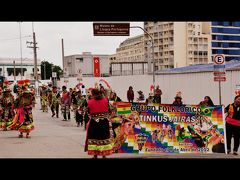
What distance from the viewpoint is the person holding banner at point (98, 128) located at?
1026 cm

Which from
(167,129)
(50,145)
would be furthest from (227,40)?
(167,129)

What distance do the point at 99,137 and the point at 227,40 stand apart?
11898cm

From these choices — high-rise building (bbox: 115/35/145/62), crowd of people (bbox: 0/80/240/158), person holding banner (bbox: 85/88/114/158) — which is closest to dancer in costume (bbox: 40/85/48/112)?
crowd of people (bbox: 0/80/240/158)

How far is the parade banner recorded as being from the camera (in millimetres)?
11227

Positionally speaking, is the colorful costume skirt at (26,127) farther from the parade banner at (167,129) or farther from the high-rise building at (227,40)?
the high-rise building at (227,40)

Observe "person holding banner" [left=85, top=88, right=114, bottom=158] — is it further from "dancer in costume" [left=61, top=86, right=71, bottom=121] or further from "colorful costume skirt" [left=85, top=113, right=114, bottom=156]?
"dancer in costume" [left=61, top=86, right=71, bottom=121]

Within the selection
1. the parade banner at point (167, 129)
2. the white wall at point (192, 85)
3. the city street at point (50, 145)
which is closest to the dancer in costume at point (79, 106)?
the city street at point (50, 145)

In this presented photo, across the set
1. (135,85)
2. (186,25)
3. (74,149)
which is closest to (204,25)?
(74,149)

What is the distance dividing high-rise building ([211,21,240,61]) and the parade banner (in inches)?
4493

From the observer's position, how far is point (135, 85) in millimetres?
36781
